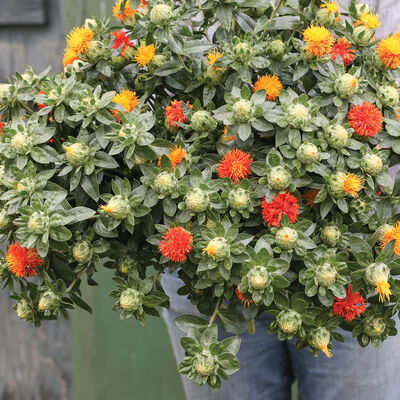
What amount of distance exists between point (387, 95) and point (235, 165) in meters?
0.20

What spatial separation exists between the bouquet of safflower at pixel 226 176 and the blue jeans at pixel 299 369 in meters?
0.30

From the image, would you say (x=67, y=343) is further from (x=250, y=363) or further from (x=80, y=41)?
(x=80, y=41)

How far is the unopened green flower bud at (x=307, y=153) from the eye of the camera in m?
0.53

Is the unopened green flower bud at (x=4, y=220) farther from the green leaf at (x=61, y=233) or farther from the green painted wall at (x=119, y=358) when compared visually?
the green painted wall at (x=119, y=358)

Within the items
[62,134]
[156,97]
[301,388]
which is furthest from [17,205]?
[301,388]

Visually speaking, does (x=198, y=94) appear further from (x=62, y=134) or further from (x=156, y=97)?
(x=62, y=134)

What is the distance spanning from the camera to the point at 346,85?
1.83 feet

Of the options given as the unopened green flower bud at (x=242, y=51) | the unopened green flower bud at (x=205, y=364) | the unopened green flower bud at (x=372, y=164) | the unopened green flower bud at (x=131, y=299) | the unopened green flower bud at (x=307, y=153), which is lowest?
the unopened green flower bud at (x=205, y=364)

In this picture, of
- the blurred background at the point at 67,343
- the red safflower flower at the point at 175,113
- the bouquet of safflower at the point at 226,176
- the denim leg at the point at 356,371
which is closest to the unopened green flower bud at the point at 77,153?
the bouquet of safflower at the point at 226,176

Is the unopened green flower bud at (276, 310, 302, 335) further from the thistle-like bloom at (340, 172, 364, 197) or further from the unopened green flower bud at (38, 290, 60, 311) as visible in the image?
the unopened green flower bud at (38, 290, 60, 311)

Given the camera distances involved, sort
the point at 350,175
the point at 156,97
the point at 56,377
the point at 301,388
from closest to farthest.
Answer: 1. the point at 350,175
2. the point at 156,97
3. the point at 301,388
4. the point at 56,377

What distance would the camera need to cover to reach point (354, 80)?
555 millimetres

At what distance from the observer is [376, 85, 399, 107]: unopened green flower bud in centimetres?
59

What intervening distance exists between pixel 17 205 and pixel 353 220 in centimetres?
Result: 36
